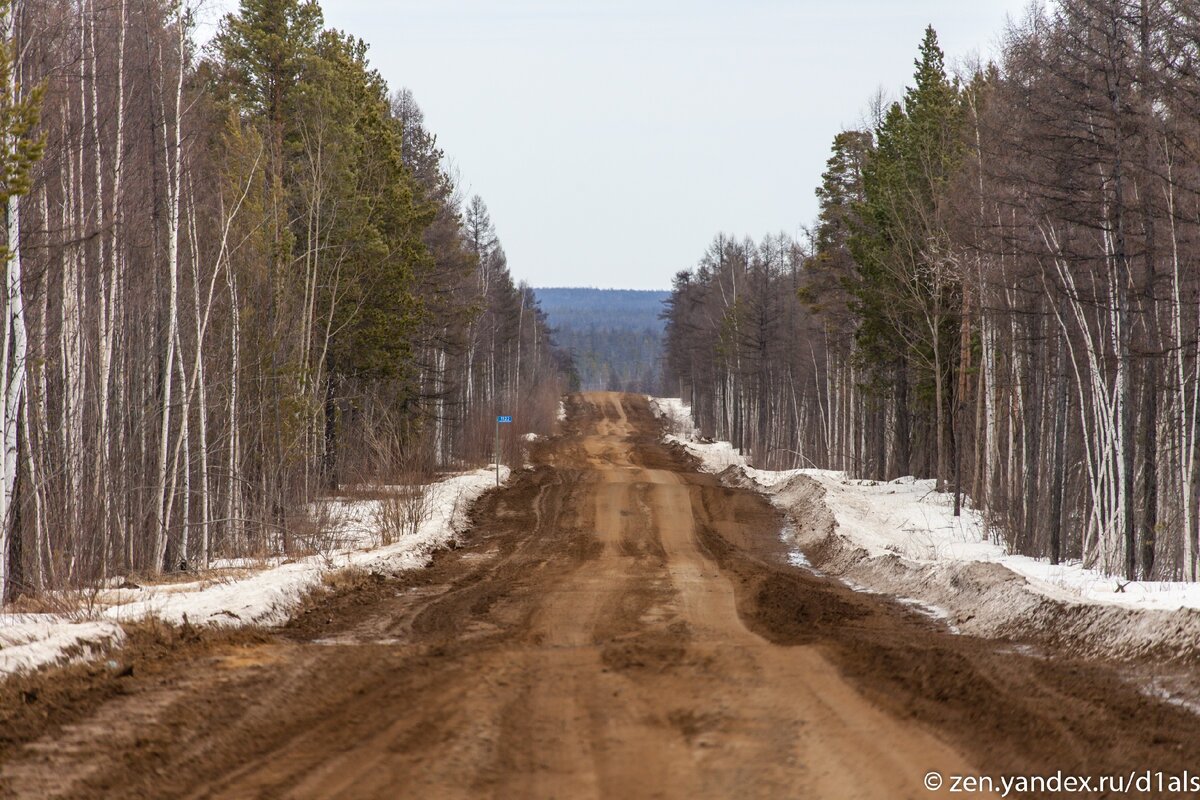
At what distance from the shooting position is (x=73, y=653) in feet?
24.1

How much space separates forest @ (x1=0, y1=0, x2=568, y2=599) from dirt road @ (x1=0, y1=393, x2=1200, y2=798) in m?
5.26

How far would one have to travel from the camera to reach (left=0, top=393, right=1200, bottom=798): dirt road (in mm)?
4859

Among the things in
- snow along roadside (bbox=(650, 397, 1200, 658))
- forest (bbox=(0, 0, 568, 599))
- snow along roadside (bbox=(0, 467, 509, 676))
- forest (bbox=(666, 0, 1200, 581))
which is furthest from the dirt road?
forest (bbox=(666, 0, 1200, 581))

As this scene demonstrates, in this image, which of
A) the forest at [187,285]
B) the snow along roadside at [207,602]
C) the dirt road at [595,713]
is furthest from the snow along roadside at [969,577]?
the forest at [187,285]

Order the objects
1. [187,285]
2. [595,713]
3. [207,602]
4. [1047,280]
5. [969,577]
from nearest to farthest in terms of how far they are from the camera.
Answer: [595,713] → [207,602] → [969,577] → [1047,280] → [187,285]

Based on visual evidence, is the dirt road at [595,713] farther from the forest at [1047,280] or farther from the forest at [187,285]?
the forest at [1047,280]

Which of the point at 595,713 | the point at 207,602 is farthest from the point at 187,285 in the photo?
the point at 595,713

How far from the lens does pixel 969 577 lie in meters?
12.4

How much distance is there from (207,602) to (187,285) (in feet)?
43.7

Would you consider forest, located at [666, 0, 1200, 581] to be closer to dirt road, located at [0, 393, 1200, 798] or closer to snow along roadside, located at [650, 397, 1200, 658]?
snow along roadside, located at [650, 397, 1200, 658]

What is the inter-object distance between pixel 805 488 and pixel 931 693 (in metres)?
20.8

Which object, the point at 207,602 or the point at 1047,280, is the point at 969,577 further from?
the point at 1047,280

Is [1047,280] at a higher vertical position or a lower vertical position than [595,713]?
higher

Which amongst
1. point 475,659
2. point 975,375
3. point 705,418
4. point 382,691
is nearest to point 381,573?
point 475,659
